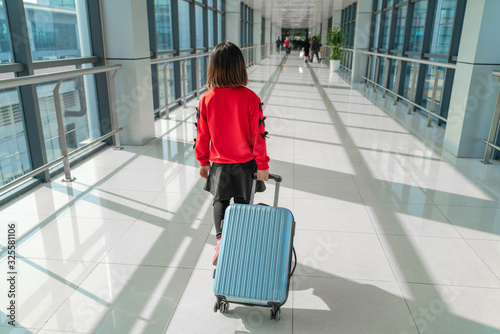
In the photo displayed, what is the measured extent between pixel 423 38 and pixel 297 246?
619 cm

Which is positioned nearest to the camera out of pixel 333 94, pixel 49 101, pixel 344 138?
pixel 49 101

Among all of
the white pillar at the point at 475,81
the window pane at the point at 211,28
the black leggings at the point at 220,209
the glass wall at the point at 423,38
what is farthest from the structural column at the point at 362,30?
the black leggings at the point at 220,209

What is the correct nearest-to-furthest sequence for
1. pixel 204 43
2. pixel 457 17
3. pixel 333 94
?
pixel 457 17
pixel 333 94
pixel 204 43

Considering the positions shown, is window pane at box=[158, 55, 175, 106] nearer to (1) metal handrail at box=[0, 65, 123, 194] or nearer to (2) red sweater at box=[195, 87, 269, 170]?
(1) metal handrail at box=[0, 65, 123, 194]

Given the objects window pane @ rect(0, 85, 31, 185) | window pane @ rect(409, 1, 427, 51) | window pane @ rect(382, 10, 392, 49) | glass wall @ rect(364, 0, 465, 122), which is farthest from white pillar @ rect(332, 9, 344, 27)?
window pane @ rect(0, 85, 31, 185)

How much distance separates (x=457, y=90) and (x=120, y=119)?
3.87 metres

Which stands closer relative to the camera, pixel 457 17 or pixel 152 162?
pixel 152 162

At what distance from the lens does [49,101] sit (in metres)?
3.78

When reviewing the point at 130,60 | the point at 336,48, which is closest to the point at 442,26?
the point at 130,60

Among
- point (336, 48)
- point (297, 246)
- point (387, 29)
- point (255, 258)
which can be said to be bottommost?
point (297, 246)

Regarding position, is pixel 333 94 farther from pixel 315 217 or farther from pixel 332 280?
pixel 332 280

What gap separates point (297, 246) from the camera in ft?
7.98

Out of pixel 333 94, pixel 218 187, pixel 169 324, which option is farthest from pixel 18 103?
pixel 333 94

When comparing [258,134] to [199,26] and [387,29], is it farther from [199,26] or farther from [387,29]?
[387,29]
